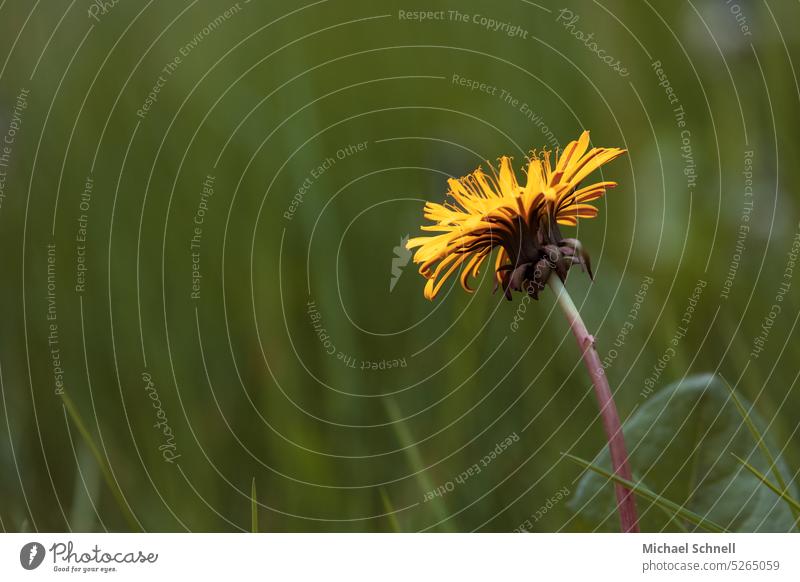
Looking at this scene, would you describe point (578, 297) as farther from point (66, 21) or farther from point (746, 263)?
point (66, 21)

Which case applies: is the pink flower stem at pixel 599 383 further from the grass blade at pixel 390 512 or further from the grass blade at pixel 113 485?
the grass blade at pixel 113 485

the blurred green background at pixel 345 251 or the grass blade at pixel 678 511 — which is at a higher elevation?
the blurred green background at pixel 345 251

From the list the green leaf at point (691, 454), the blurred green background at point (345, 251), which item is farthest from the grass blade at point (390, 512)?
the green leaf at point (691, 454)

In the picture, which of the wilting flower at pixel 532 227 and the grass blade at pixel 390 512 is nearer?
the wilting flower at pixel 532 227

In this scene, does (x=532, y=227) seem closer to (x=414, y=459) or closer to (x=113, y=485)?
(x=414, y=459)

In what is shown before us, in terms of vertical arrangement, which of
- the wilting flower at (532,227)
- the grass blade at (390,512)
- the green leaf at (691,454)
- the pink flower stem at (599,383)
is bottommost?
the grass blade at (390,512)

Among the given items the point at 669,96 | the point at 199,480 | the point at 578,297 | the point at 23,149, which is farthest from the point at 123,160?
the point at 669,96

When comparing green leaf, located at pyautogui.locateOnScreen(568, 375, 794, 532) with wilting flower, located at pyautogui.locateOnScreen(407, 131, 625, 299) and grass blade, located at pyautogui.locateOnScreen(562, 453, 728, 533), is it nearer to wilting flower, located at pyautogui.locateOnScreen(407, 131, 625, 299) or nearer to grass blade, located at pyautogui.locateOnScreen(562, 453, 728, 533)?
grass blade, located at pyautogui.locateOnScreen(562, 453, 728, 533)
